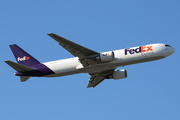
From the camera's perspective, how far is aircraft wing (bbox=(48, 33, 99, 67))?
3906 centimetres

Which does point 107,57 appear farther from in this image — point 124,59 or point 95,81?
point 95,81

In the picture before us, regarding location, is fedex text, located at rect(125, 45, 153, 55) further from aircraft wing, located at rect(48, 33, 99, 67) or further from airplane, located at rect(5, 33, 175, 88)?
aircraft wing, located at rect(48, 33, 99, 67)

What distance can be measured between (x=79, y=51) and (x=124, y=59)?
269 inches

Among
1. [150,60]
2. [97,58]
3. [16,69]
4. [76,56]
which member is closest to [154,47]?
[150,60]

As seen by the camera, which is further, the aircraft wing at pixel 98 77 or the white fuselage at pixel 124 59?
the aircraft wing at pixel 98 77

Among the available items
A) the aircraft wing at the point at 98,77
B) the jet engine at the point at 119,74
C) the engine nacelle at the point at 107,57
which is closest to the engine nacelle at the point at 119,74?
the jet engine at the point at 119,74

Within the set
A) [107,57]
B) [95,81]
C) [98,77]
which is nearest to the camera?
[107,57]

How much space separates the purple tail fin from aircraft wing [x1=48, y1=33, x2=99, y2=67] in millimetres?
7899

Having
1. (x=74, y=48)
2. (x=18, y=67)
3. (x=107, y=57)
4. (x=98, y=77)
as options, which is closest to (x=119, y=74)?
(x=98, y=77)

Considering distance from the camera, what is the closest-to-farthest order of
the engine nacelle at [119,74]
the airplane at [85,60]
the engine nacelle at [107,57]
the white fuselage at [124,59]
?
the engine nacelle at [107,57], the airplane at [85,60], the white fuselage at [124,59], the engine nacelle at [119,74]

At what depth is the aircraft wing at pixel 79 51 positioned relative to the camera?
128ft

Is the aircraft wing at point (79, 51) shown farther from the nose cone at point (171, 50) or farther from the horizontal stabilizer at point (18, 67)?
the nose cone at point (171, 50)

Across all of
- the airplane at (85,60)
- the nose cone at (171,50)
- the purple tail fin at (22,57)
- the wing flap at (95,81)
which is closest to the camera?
the airplane at (85,60)

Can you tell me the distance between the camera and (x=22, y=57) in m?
46.7
